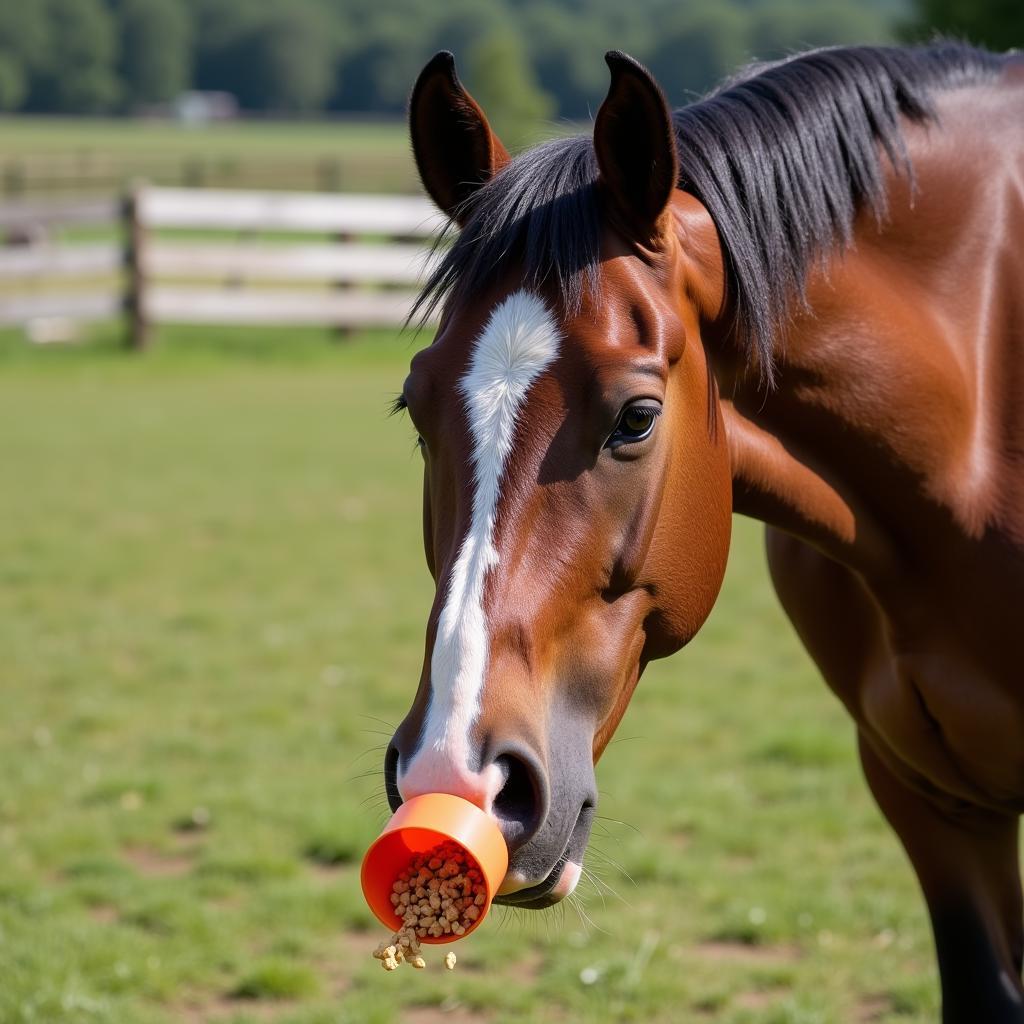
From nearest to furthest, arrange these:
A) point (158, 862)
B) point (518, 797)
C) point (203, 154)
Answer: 1. point (518, 797)
2. point (158, 862)
3. point (203, 154)

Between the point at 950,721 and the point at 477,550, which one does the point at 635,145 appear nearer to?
the point at 477,550

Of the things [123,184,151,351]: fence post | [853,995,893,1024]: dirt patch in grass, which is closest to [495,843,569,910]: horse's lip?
[853,995,893,1024]: dirt patch in grass

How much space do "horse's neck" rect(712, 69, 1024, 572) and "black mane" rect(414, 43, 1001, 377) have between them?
68mm

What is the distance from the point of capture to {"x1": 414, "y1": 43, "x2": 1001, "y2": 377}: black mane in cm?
223

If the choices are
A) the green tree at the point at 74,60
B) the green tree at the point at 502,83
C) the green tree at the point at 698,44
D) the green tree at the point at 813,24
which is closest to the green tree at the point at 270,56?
the green tree at the point at 74,60

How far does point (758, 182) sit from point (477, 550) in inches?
36.2

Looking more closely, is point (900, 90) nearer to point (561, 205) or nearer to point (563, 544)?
point (561, 205)

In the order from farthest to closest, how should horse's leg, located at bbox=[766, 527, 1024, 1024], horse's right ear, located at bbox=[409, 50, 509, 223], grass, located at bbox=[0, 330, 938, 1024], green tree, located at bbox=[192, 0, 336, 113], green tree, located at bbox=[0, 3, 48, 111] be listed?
green tree, located at bbox=[192, 0, 336, 113] < green tree, located at bbox=[0, 3, 48, 111] < grass, located at bbox=[0, 330, 938, 1024] < horse's leg, located at bbox=[766, 527, 1024, 1024] < horse's right ear, located at bbox=[409, 50, 509, 223]

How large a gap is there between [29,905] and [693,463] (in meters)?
3.12

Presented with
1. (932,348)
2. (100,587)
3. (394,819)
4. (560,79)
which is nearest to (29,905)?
(394,819)

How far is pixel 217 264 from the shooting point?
676 inches

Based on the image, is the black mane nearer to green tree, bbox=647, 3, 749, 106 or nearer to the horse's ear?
the horse's ear

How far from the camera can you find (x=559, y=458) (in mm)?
2088

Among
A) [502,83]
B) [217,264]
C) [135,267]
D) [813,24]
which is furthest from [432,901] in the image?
[813,24]
